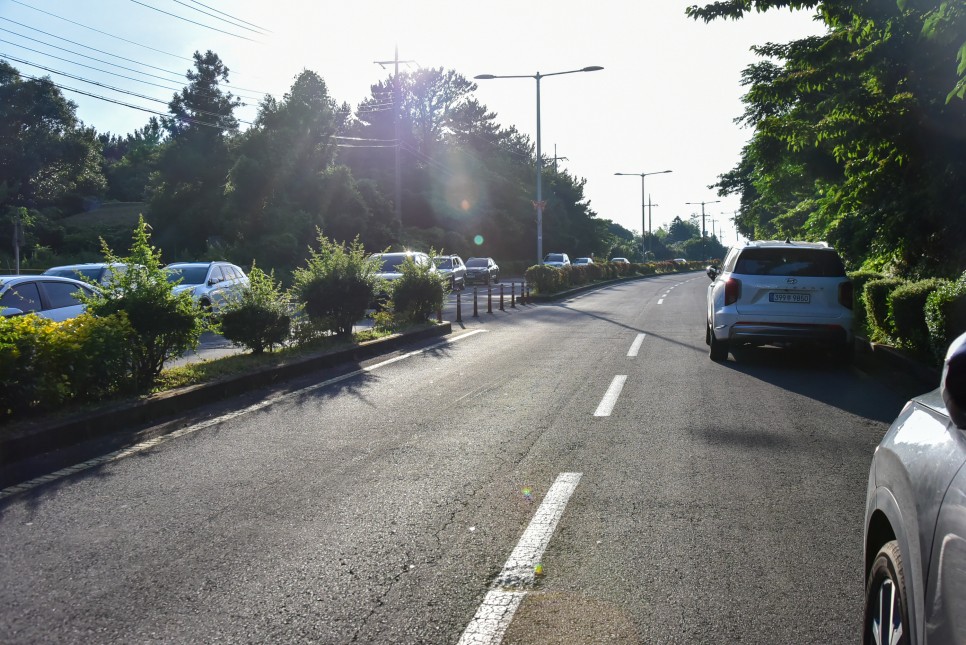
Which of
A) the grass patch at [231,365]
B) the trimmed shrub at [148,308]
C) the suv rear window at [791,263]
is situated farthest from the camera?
the suv rear window at [791,263]

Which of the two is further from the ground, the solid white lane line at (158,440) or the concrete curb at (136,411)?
the concrete curb at (136,411)

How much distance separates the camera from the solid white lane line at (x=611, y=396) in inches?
335

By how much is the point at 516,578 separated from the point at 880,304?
11.6 meters

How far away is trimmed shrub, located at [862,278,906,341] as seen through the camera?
1352cm

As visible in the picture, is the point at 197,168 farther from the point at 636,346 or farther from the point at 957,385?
the point at 957,385

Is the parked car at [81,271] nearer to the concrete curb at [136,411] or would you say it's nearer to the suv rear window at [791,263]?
the concrete curb at [136,411]

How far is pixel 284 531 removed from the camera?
481cm

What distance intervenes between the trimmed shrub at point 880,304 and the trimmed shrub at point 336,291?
8272 millimetres

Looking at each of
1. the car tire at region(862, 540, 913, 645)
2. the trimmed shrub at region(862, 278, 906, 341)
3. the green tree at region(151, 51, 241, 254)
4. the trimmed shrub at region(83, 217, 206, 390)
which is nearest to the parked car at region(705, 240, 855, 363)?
the trimmed shrub at region(862, 278, 906, 341)

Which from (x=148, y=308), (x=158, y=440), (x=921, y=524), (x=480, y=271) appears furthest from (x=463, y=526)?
(x=480, y=271)

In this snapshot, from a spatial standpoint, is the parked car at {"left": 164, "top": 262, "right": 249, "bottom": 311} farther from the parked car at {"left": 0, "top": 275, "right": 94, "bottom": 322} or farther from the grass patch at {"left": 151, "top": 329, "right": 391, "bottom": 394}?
the grass patch at {"left": 151, "top": 329, "right": 391, "bottom": 394}

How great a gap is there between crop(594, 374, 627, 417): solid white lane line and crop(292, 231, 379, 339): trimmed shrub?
17.2 ft

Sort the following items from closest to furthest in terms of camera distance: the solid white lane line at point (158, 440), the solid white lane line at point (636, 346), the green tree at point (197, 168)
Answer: the solid white lane line at point (158, 440), the solid white lane line at point (636, 346), the green tree at point (197, 168)

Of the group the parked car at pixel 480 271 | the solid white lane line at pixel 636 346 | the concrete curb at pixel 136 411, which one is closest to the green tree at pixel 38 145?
the parked car at pixel 480 271
